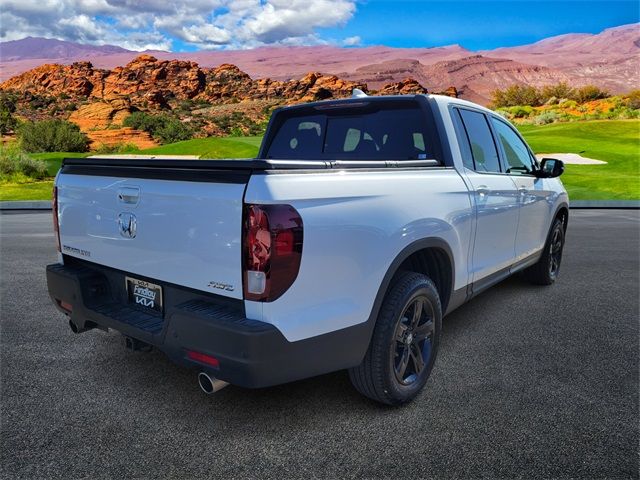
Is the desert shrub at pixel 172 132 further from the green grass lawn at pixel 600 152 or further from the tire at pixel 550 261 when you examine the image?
the tire at pixel 550 261

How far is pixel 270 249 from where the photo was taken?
2270 mm

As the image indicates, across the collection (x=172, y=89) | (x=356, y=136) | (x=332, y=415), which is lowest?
(x=332, y=415)

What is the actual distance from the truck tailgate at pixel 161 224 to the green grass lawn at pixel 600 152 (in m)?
17.4

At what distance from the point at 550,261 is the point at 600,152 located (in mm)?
23759

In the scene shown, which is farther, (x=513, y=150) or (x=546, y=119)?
(x=546, y=119)

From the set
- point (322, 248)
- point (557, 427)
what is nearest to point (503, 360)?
point (557, 427)

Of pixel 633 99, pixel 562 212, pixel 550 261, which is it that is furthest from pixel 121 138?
pixel 633 99

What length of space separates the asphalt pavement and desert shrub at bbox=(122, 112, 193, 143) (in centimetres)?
4765

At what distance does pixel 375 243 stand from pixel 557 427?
1462 millimetres

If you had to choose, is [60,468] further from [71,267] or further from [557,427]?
[557,427]

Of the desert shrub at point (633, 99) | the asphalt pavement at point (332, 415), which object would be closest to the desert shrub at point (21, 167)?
the asphalt pavement at point (332, 415)

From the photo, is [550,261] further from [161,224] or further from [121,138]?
[121,138]

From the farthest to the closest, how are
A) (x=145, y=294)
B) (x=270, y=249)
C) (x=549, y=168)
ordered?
(x=549, y=168)
(x=145, y=294)
(x=270, y=249)

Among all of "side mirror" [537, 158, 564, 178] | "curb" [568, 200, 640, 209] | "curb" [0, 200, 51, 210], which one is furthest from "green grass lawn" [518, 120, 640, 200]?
"curb" [0, 200, 51, 210]
